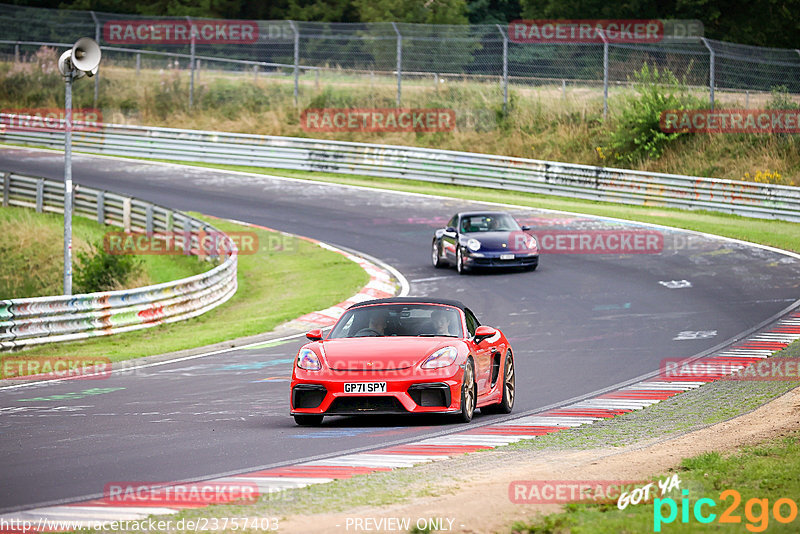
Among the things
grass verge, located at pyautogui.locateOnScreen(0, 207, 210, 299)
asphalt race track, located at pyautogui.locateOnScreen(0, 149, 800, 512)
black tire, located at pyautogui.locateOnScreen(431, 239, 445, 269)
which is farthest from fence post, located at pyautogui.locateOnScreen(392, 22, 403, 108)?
→ black tire, located at pyautogui.locateOnScreen(431, 239, 445, 269)

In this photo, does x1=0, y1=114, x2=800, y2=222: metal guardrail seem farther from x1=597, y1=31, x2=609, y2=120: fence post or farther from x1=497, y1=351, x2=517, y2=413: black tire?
x1=497, y1=351, x2=517, y2=413: black tire

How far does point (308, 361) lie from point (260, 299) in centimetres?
1339

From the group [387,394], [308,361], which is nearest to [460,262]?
[308,361]

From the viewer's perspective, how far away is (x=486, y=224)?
992 inches

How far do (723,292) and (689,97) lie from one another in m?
17.6

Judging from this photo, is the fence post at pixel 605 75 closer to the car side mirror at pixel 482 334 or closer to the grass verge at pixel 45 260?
the grass verge at pixel 45 260

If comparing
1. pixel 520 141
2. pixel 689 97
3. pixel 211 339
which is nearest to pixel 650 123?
pixel 689 97

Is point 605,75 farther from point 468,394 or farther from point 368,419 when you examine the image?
point 468,394

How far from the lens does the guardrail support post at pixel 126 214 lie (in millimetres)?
30891

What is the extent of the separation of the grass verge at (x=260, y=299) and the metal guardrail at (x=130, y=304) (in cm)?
17

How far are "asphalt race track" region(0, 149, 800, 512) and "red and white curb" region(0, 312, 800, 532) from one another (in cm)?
31

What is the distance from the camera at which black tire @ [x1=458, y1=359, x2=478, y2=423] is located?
10703 millimetres

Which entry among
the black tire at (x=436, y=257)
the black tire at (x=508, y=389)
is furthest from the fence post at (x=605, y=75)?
the black tire at (x=508, y=389)

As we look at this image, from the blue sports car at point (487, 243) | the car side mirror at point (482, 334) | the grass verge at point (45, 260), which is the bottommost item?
the grass verge at point (45, 260)
